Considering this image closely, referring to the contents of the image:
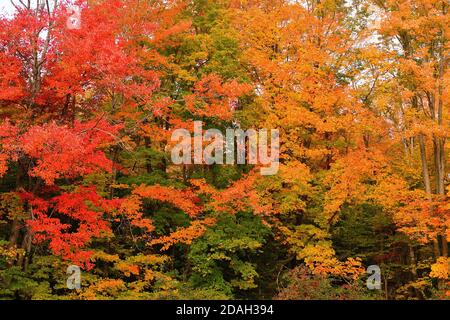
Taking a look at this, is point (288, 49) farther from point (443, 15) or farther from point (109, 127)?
point (109, 127)

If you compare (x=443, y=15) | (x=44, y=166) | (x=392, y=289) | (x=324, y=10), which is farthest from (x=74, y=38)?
(x=392, y=289)

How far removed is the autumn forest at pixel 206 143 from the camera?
573 inches

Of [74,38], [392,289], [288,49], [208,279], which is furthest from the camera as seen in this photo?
[392,289]

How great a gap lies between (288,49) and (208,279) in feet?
32.8

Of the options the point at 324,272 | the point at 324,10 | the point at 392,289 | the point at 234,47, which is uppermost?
the point at 324,10

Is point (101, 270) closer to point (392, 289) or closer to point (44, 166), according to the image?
point (44, 166)

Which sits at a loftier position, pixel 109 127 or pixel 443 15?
pixel 443 15

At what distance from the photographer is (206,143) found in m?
17.1

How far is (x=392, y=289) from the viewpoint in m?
21.9

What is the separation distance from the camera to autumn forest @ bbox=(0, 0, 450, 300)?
1456 cm
